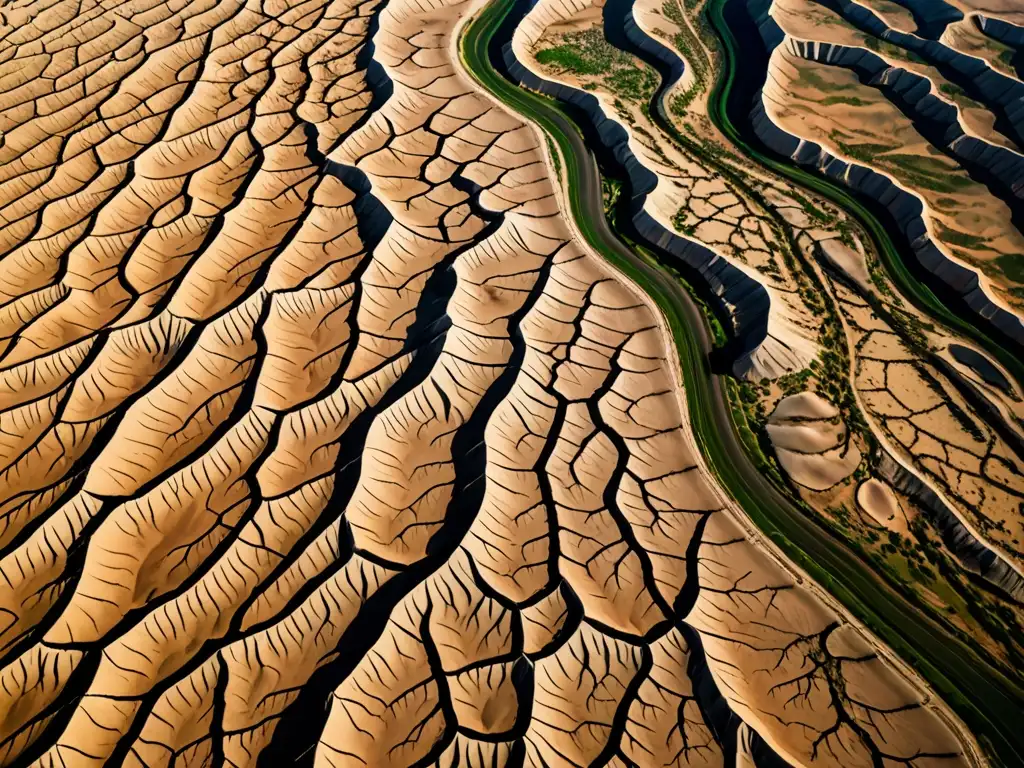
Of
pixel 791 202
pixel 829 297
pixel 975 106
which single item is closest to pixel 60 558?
pixel 829 297

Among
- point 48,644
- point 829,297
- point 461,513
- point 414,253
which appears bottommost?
point 48,644

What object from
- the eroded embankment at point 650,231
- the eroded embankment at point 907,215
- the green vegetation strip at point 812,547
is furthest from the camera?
the eroded embankment at point 907,215

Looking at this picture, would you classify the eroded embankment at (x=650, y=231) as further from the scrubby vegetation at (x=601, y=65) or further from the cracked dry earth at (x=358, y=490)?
the cracked dry earth at (x=358, y=490)

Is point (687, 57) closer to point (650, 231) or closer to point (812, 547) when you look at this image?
point (650, 231)

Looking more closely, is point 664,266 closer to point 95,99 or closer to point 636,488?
point 636,488

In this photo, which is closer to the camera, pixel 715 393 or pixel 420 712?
pixel 420 712

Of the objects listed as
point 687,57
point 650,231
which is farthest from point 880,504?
point 687,57

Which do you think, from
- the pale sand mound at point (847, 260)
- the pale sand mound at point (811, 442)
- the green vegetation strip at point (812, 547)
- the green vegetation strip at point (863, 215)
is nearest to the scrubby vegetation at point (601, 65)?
the green vegetation strip at point (863, 215)

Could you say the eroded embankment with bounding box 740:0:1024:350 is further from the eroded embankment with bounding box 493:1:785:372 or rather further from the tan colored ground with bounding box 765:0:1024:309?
the eroded embankment with bounding box 493:1:785:372
